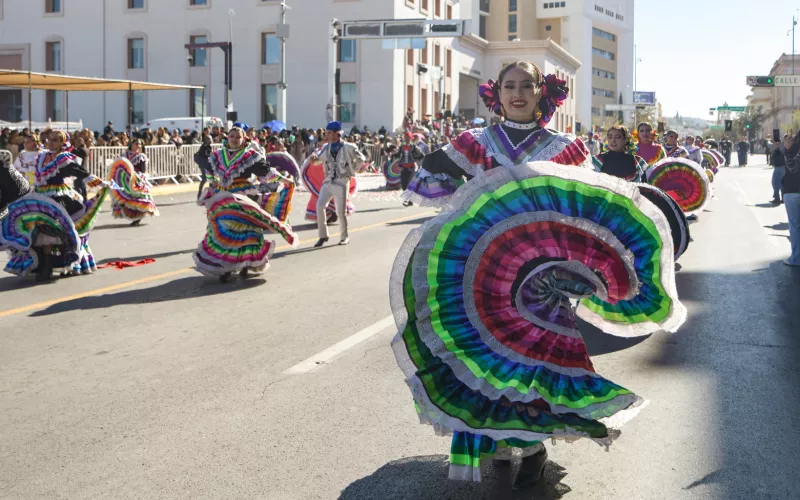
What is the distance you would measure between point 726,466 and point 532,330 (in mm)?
1409

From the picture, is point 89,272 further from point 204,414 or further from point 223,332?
point 204,414

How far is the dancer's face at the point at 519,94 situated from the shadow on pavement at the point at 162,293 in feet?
18.5

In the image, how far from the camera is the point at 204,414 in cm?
565

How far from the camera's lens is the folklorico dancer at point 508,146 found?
4945 mm

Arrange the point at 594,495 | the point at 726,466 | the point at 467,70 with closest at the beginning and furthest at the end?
the point at 594,495
the point at 726,466
the point at 467,70

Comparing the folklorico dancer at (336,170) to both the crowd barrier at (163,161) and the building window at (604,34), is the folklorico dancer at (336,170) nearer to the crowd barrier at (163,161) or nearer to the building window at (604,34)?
the crowd barrier at (163,161)

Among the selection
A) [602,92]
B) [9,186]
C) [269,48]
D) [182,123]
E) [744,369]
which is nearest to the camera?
[744,369]

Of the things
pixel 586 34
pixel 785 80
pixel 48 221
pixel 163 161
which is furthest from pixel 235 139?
pixel 586 34

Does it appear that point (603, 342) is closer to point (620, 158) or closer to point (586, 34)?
point (620, 158)

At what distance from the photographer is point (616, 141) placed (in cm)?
1139

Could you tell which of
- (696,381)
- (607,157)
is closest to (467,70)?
(607,157)

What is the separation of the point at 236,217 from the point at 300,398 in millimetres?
5352

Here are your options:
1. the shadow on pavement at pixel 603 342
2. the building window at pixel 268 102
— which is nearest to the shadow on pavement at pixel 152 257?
the shadow on pavement at pixel 603 342

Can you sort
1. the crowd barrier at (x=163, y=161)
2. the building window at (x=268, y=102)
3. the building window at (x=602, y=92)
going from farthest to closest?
the building window at (x=602, y=92) → the building window at (x=268, y=102) → the crowd barrier at (x=163, y=161)
